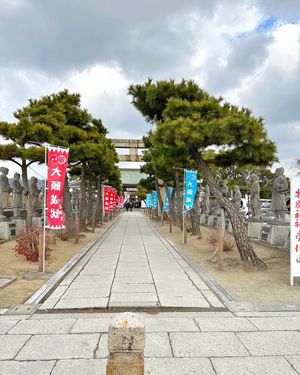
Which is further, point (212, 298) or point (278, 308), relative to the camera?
point (212, 298)

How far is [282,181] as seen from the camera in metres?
13.0

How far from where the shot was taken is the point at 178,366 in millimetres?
3322

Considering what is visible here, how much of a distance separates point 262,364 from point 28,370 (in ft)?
7.18

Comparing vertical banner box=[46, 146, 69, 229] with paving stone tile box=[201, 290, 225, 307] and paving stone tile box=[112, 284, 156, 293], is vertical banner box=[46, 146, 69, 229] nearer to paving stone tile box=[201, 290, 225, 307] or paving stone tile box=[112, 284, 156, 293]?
paving stone tile box=[112, 284, 156, 293]

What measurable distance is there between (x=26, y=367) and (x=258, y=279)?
5345 millimetres

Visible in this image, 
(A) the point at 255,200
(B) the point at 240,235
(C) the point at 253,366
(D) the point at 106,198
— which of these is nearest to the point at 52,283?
(C) the point at 253,366

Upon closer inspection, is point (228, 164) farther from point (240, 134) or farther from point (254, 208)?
point (254, 208)

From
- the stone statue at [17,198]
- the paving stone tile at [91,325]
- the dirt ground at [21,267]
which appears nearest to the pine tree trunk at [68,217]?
the dirt ground at [21,267]

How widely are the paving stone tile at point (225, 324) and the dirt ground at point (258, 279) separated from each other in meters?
1.09

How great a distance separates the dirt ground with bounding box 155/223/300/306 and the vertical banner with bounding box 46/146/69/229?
4011 mm

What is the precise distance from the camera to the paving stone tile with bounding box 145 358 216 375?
10.5ft

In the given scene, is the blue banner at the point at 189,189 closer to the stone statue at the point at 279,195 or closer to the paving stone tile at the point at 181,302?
the stone statue at the point at 279,195

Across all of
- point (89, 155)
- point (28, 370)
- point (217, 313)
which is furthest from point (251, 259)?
point (89, 155)

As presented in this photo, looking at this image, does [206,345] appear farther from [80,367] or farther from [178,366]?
[80,367]
